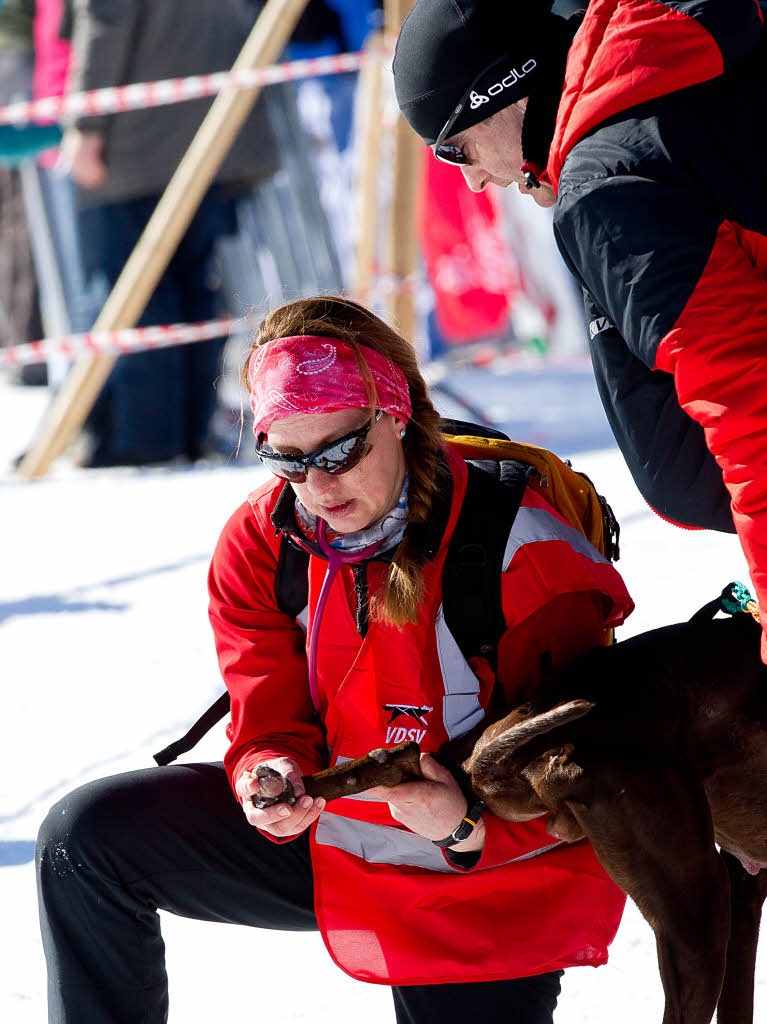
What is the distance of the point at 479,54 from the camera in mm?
1979

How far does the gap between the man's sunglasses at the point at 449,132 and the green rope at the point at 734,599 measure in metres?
0.81

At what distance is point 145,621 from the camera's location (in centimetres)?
433

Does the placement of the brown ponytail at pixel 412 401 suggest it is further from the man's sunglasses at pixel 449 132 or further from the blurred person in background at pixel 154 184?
the blurred person in background at pixel 154 184

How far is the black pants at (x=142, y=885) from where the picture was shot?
6.46ft

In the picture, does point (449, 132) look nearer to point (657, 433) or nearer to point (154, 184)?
point (657, 433)

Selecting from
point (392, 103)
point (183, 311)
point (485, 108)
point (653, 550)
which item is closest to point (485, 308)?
point (392, 103)

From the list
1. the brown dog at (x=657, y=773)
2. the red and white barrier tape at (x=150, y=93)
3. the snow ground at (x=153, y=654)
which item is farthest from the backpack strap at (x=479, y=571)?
the red and white barrier tape at (x=150, y=93)

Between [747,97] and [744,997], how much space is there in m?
1.40

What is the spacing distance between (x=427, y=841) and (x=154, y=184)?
532 cm

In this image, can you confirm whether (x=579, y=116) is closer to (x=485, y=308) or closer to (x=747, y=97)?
(x=747, y=97)

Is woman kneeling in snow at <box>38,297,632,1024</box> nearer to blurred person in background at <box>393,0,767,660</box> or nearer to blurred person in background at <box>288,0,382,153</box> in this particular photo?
blurred person in background at <box>393,0,767,660</box>

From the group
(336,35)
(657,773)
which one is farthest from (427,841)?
(336,35)

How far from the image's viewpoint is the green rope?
6.56 ft

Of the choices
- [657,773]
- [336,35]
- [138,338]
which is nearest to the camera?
[657,773]
